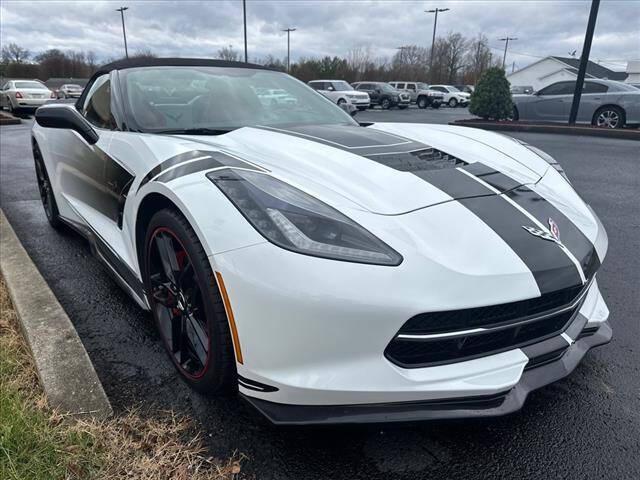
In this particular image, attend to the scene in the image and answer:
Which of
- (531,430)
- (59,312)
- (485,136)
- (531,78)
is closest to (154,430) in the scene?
(59,312)

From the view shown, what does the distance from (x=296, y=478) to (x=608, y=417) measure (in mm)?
1223

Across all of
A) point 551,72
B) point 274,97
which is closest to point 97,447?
point 274,97

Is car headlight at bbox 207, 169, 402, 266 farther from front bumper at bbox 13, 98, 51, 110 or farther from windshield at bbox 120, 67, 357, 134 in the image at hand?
front bumper at bbox 13, 98, 51, 110

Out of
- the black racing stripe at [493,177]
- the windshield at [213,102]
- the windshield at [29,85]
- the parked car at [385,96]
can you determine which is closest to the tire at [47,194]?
the windshield at [213,102]

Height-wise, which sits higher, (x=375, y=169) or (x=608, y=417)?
(x=375, y=169)

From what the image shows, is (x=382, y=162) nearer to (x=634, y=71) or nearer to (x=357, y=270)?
(x=357, y=270)

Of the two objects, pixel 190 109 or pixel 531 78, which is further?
pixel 531 78

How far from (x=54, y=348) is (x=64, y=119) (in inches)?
49.0

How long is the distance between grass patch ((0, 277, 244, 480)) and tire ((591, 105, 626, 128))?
13.2 meters

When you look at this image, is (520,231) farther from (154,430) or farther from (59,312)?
(59,312)

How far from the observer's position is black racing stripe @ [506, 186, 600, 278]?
1.68 metres

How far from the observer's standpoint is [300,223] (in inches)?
58.8

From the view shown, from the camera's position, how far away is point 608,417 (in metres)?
1.81

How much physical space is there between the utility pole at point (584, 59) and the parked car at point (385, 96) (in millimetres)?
16149
